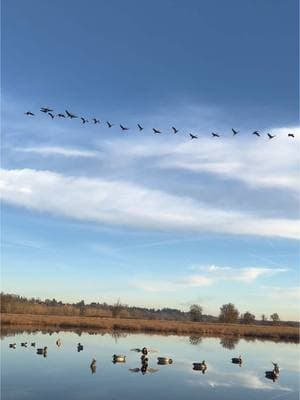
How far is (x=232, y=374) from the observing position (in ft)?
132

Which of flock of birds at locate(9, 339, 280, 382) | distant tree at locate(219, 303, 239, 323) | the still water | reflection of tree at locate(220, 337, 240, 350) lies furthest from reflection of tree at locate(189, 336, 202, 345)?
distant tree at locate(219, 303, 239, 323)

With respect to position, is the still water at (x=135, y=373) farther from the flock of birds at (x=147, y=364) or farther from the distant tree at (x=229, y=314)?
the distant tree at (x=229, y=314)

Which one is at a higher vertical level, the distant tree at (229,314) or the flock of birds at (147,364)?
the distant tree at (229,314)

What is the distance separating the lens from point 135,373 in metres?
37.6

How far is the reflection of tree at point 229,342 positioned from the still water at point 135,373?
103 inches

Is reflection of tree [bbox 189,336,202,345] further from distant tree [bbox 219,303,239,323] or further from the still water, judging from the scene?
distant tree [bbox 219,303,239,323]

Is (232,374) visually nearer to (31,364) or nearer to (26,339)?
(31,364)

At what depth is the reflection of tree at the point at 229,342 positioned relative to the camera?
63213 mm

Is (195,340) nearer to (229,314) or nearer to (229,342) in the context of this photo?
(229,342)

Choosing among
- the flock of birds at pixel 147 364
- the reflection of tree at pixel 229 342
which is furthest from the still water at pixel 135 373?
the reflection of tree at pixel 229 342

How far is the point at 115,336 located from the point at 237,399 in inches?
1529

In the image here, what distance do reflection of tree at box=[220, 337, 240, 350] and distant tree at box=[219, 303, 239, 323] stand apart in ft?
158

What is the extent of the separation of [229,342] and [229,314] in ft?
184

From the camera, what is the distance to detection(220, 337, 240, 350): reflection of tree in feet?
207
